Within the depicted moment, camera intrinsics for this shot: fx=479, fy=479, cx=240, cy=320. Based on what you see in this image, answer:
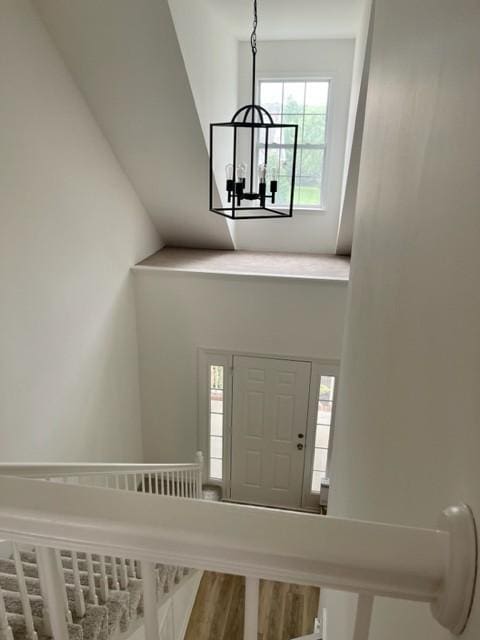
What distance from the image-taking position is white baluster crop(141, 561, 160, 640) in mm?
727

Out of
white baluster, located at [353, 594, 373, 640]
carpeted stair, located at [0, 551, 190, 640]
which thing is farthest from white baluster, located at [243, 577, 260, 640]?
carpeted stair, located at [0, 551, 190, 640]

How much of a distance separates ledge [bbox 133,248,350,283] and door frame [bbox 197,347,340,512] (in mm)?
879

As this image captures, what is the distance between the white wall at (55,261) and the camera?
309cm

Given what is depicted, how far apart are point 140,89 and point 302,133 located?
7.97 feet

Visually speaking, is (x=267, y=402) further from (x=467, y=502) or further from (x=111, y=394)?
(x=467, y=502)

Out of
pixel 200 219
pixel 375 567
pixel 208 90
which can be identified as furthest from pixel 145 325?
pixel 375 567

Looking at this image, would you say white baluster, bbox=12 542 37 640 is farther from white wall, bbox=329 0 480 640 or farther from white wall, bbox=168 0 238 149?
white wall, bbox=168 0 238 149

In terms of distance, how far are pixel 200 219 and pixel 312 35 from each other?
225 cm

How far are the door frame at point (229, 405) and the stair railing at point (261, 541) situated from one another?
14.7ft

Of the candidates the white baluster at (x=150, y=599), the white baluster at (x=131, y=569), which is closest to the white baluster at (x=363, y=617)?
the white baluster at (x=150, y=599)

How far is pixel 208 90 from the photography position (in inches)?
166

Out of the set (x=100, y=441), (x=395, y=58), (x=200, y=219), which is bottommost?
(x=100, y=441)

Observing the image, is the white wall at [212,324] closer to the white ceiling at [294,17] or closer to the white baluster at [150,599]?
the white ceiling at [294,17]

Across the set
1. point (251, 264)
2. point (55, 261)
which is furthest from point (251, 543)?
point (251, 264)
